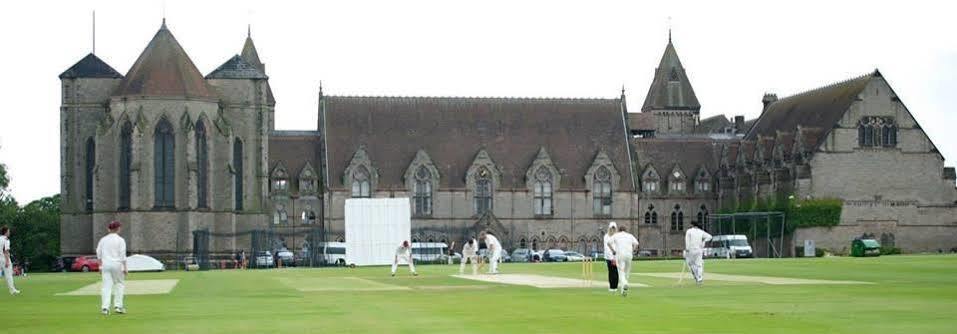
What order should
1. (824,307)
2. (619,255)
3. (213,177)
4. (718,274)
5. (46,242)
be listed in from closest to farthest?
(824,307) → (619,255) → (718,274) → (213,177) → (46,242)

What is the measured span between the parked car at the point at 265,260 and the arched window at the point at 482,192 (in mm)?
20912

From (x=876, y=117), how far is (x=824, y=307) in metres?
89.8

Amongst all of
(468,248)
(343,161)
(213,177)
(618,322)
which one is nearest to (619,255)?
(618,322)

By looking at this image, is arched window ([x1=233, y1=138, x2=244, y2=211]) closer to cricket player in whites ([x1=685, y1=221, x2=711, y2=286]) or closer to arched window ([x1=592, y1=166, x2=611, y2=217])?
arched window ([x1=592, y1=166, x2=611, y2=217])

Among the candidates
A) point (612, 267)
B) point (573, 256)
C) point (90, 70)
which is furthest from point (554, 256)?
point (612, 267)

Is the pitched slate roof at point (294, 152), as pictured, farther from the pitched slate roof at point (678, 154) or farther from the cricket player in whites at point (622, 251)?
the cricket player in whites at point (622, 251)

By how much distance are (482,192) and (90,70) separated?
1169 inches

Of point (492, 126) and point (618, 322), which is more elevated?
point (492, 126)

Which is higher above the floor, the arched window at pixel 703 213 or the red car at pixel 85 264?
the arched window at pixel 703 213

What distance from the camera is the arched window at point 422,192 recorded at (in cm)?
13012

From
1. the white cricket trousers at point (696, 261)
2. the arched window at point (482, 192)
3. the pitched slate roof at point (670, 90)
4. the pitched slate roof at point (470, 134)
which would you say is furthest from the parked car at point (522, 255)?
the white cricket trousers at point (696, 261)

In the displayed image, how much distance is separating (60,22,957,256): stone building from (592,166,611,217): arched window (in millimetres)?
105

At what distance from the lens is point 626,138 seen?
134m

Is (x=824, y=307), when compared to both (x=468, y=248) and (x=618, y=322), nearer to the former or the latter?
(x=618, y=322)
